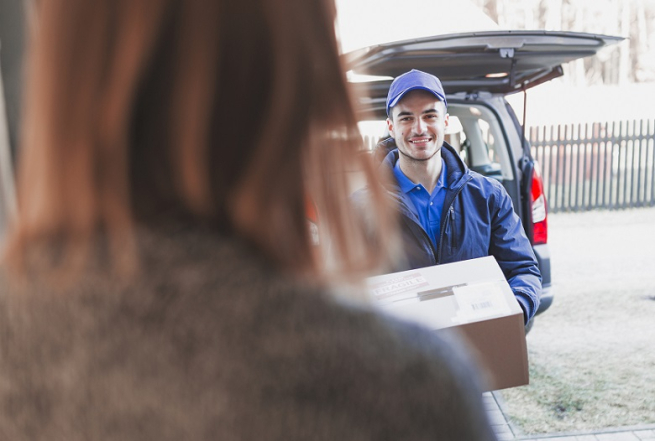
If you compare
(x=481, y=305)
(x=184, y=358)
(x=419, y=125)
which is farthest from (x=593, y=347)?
(x=184, y=358)

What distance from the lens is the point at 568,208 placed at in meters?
12.1

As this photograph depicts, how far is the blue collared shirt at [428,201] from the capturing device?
110 inches

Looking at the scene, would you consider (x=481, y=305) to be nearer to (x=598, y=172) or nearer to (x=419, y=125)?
(x=419, y=125)

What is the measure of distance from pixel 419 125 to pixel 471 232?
22.9 inches

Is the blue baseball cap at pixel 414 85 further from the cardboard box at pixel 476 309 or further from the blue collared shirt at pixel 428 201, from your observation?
the cardboard box at pixel 476 309

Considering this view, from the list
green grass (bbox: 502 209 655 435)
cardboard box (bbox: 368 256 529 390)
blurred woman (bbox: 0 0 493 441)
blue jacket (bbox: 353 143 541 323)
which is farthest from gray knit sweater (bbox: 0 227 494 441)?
green grass (bbox: 502 209 655 435)

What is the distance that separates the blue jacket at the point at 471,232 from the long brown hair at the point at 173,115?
2.03m

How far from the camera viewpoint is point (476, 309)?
1896 mm

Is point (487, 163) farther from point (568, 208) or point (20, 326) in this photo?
point (568, 208)

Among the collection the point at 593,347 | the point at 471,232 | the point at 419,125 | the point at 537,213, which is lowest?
the point at 593,347

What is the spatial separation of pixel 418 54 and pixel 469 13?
3632 mm

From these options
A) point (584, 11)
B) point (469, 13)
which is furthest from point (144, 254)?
point (584, 11)

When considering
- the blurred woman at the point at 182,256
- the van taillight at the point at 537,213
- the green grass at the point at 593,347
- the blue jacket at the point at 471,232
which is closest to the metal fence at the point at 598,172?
the green grass at the point at 593,347

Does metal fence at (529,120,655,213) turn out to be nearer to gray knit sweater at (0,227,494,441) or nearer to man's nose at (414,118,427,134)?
man's nose at (414,118,427,134)
